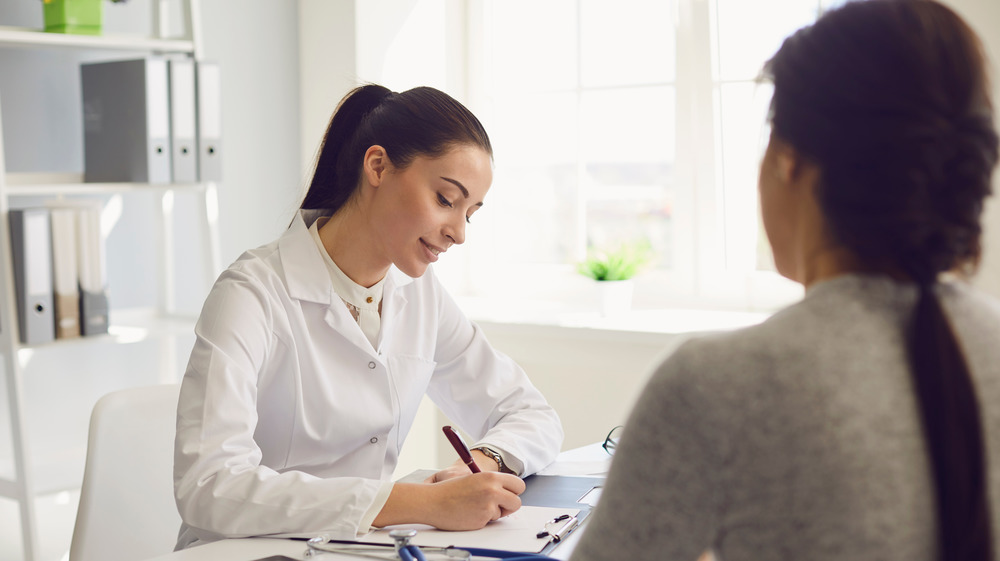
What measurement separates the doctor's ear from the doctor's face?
0.01m

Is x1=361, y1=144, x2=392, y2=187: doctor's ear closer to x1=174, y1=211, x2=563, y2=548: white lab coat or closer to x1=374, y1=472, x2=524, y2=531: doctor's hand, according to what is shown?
x1=174, y1=211, x2=563, y2=548: white lab coat

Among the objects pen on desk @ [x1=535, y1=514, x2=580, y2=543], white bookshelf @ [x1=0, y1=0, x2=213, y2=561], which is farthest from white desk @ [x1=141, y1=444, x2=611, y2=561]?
white bookshelf @ [x1=0, y1=0, x2=213, y2=561]

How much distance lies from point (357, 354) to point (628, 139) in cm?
159

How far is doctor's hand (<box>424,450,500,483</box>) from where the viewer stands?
1.42 meters

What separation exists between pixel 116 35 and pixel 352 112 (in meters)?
0.99

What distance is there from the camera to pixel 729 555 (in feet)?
1.95

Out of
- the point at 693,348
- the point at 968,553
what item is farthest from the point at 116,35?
the point at 968,553

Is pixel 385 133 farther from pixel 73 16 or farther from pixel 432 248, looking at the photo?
pixel 73 16

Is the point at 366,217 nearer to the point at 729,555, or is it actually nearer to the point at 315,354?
the point at 315,354

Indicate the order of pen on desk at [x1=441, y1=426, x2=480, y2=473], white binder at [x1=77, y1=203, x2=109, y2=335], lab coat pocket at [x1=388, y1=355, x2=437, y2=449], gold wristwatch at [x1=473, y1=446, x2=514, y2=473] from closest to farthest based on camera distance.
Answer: pen on desk at [x1=441, y1=426, x2=480, y2=473] < gold wristwatch at [x1=473, y1=446, x2=514, y2=473] < lab coat pocket at [x1=388, y1=355, x2=437, y2=449] < white binder at [x1=77, y1=203, x2=109, y2=335]

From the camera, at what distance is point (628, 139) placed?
2928mm

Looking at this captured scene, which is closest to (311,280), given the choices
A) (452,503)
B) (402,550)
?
(452,503)

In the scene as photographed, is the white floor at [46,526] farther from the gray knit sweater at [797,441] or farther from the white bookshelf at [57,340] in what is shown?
the gray knit sweater at [797,441]

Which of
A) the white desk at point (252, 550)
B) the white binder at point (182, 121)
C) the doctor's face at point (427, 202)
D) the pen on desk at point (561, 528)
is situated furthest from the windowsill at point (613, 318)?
the white desk at point (252, 550)
